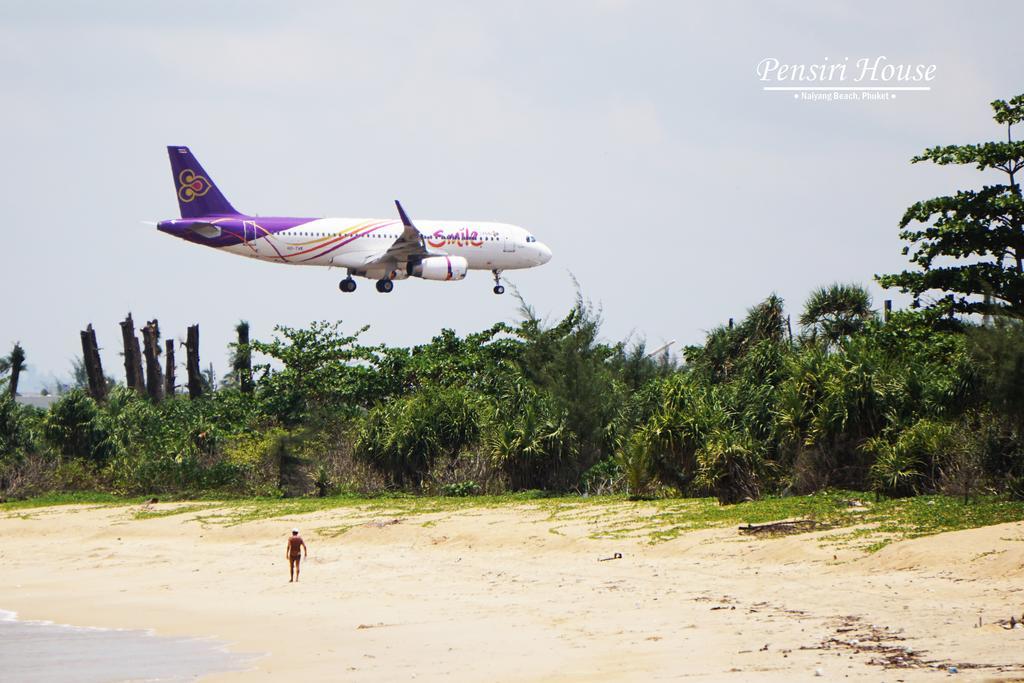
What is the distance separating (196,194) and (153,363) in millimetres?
7947

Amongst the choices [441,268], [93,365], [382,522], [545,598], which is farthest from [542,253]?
[545,598]

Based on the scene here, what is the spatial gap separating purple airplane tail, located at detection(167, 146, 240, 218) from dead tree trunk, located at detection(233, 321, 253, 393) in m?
4.98

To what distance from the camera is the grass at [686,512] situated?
17.9m

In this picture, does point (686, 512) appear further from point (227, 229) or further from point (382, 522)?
point (227, 229)

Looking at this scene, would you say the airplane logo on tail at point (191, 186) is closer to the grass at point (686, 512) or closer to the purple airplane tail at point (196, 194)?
the purple airplane tail at point (196, 194)

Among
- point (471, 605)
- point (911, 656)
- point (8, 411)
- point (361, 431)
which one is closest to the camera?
point (911, 656)

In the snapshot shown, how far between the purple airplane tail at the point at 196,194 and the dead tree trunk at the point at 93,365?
6.91 metres

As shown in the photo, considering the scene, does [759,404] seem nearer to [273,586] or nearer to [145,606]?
[273,586]

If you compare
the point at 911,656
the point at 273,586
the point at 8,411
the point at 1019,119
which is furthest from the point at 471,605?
the point at 8,411

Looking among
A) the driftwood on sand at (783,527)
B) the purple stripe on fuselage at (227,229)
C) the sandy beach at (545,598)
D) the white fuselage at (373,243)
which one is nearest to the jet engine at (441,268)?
the white fuselage at (373,243)

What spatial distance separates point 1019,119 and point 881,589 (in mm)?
17479

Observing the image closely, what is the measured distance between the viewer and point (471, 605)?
16.8m

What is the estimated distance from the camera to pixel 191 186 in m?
50.0

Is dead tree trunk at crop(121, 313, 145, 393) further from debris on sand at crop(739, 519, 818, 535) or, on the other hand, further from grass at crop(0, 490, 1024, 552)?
debris on sand at crop(739, 519, 818, 535)
